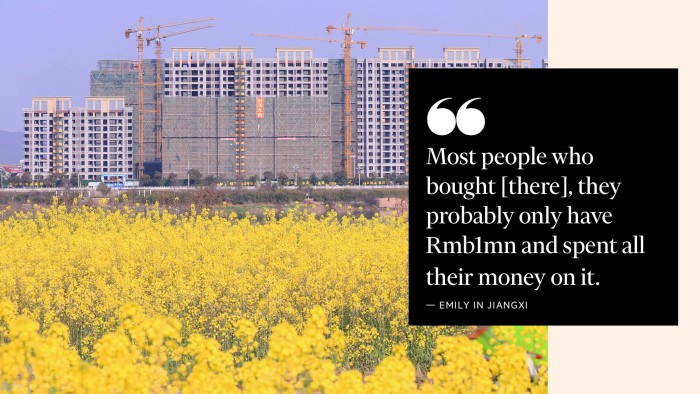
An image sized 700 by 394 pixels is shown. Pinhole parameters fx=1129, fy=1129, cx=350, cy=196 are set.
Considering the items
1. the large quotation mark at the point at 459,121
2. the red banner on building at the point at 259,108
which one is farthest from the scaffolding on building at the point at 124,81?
the large quotation mark at the point at 459,121

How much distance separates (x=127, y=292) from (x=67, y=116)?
92478mm

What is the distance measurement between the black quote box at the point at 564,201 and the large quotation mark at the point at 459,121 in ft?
0.07

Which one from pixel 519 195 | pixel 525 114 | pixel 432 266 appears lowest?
pixel 432 266

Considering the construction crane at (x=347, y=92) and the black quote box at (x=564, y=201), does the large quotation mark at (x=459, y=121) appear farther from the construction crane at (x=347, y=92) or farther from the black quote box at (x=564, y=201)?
the construction crane at (x=347, y=92)

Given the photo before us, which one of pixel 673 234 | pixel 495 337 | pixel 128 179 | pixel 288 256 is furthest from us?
pixel 128 179

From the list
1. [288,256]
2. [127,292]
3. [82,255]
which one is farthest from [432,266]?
[82,255]

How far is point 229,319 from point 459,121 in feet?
14.5

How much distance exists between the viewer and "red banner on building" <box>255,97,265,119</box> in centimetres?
9306

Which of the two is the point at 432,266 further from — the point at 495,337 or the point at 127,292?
the point at 127,292

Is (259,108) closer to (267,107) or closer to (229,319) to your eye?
(267,107)

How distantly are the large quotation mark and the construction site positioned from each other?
82488 mm

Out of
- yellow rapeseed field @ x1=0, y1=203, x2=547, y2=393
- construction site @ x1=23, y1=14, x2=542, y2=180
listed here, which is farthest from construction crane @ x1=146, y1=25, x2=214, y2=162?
yellow rapeseed field @ x1=0, y1=203, x2=547, y2=393

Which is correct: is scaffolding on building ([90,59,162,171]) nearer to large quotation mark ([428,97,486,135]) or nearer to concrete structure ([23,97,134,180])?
concrete structure ([23,97,134,180])

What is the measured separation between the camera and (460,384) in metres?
4.97
